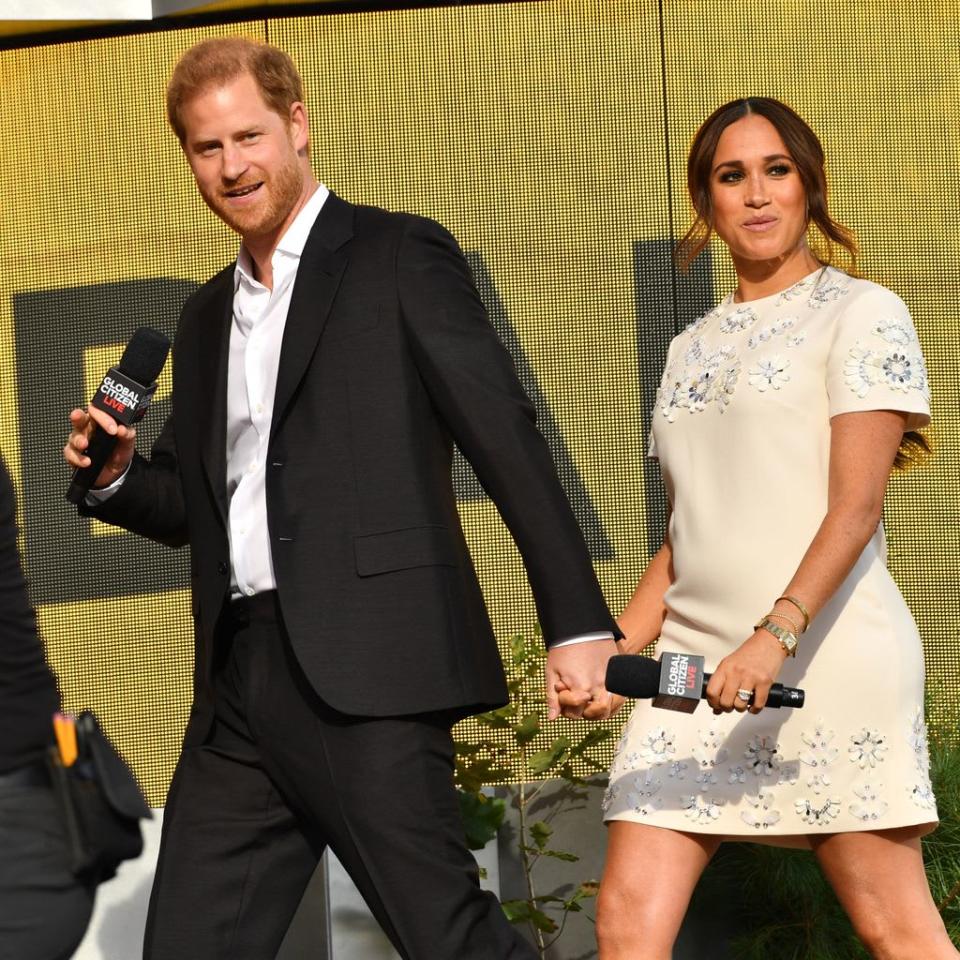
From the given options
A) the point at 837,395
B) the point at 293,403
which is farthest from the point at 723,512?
the point at 293,403

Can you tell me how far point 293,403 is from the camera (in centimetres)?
229

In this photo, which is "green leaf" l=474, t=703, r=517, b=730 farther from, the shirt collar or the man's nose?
the man's nose

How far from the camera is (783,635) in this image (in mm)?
2361

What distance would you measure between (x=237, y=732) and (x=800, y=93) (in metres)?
2.79

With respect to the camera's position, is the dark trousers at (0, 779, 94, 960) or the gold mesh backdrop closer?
the dark trousers at (0, 779, 94, 960)

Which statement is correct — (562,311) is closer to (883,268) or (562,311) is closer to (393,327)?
(883,268)

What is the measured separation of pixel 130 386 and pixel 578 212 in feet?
7.34

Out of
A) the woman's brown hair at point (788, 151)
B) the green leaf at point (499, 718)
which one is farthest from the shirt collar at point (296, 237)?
the green leaf at point (499, 718)

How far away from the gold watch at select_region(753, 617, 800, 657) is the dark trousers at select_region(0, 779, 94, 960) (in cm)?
108

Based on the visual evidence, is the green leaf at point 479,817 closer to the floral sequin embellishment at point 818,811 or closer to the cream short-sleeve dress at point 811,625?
the cream short-sleeve dress at point 811,625

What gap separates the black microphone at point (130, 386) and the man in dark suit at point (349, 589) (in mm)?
26

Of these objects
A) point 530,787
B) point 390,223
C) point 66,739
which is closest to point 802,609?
point 390,223

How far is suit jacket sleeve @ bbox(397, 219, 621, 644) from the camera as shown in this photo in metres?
2.25

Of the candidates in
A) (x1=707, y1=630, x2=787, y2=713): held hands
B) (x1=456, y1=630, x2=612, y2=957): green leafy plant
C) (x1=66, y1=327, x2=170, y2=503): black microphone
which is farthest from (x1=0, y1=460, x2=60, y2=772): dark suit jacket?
(x1=456, y1=630, x2=612, y2=957): green leafy plant
